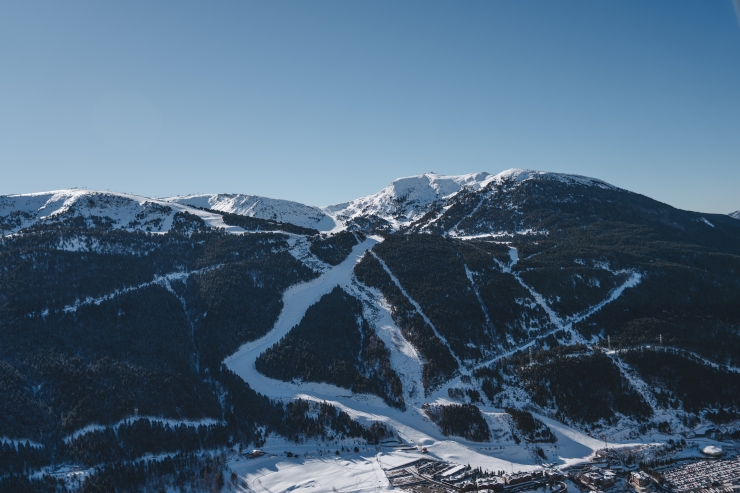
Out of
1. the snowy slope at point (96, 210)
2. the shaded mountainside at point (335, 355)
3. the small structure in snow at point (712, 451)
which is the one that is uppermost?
the snowy slope at point (96, 210)

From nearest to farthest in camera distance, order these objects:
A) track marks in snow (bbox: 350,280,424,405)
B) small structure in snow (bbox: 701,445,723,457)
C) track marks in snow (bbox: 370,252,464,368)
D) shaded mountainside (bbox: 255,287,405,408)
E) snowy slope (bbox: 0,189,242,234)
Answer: small structure in snow (bbox: 701,445,723,457)
track marks in snow (bbox: 350,280,424,405)
shaded mountainside (bbox: 255,287,405,408)
track marks in snow (bbox: 370,252,464,368)
snowy slope (bbox: 0,189,242,234)

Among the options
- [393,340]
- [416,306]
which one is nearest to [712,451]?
[393,340]

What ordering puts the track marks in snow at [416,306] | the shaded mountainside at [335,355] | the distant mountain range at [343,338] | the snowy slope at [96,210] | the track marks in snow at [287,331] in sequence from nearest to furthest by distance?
the distant mountain range at [343,338], the track marks in snow at [287,331], the shaded mountainside at [335,355], the track marks in snow at [416,306], the snowy slope at [96,210]

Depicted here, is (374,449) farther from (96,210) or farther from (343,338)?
(96,210)

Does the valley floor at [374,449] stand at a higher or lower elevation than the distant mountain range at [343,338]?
lower

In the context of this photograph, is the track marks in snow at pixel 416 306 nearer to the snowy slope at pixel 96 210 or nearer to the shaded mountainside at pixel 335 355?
the shaded mountainside at pixel 335 355

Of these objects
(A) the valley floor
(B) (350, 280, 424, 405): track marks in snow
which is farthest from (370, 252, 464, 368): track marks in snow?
(A) the valley floor

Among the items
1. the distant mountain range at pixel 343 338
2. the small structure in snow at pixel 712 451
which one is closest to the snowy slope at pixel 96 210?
the distant mountain range at pixel 343 338

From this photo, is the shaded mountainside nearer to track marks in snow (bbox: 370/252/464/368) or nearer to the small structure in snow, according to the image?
track marks in snow (bbox: 370/252/464/368)
